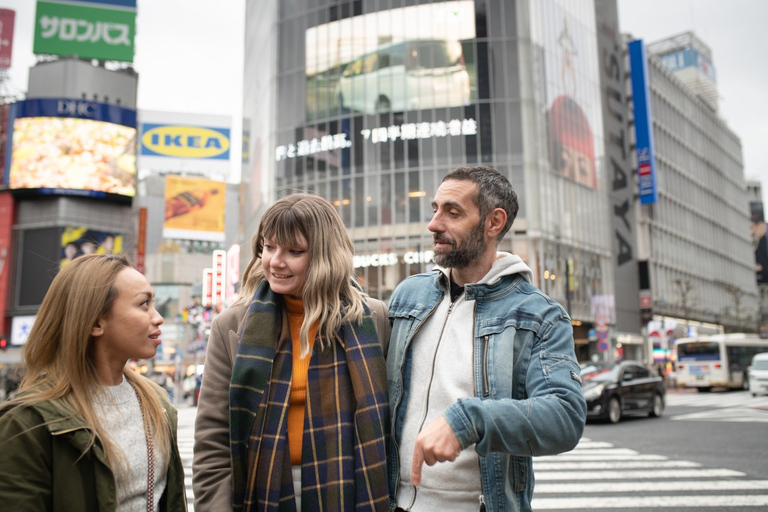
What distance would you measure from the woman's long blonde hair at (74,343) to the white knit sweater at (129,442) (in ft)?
0.16

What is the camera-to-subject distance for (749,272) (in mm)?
89000

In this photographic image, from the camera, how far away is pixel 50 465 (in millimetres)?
2193

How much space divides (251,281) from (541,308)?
1275mm

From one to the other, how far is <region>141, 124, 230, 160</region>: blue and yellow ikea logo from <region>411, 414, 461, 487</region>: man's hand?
46665 mm

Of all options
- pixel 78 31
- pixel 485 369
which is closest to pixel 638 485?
pixel 485 369

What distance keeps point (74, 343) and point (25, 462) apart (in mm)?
462

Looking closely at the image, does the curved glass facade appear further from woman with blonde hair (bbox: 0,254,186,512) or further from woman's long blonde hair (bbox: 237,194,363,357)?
woman with blonde hair (bbox: 0,254,186,512)

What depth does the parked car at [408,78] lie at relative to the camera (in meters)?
44.3

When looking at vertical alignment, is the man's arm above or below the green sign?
below

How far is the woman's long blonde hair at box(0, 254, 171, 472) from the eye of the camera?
7.70 feet

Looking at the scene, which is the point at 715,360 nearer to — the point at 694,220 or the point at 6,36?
the point at 694,220

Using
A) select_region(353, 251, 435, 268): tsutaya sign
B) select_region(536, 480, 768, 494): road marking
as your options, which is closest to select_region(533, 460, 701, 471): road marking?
select_region(536, 480, 768, 494): road marking

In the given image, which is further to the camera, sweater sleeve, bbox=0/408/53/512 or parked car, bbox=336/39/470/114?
parked car, bbox=336/39/470/114

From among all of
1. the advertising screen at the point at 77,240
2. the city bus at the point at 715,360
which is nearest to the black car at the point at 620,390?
the city bus at the point at 715,360
